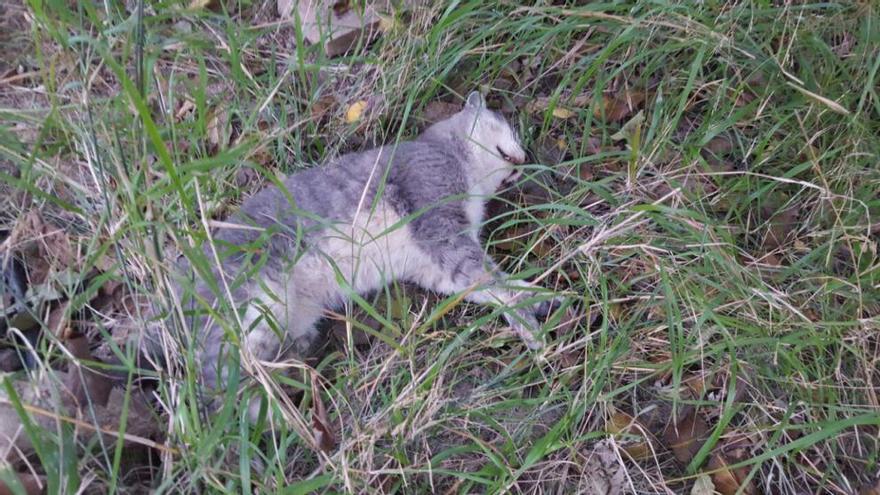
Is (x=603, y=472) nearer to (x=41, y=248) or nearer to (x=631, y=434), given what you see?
(x=631, y=434)

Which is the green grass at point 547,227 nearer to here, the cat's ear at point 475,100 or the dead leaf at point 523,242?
the dead leaf at point 523,242

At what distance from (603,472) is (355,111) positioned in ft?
5.47

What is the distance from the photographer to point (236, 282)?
1.87 m

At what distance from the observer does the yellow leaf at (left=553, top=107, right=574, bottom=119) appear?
261cm

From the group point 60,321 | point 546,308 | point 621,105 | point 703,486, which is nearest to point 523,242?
point 546,308

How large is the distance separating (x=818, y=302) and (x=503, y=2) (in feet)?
5.09

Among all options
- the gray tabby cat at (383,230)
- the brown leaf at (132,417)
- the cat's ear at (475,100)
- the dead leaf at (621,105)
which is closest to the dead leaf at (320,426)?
the gray tabby cat at (383,230)

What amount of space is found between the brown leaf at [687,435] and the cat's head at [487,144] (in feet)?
3.56

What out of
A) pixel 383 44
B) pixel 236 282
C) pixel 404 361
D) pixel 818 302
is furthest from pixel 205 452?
pixel 818 302

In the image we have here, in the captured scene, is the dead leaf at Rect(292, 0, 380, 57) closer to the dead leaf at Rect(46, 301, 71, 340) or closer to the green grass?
the green grass

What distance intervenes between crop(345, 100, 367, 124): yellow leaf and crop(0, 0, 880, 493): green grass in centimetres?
4

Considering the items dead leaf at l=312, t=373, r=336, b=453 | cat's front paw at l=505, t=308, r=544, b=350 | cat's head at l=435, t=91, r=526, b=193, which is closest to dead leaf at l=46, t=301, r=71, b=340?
dead leaf at l=312, t=373, r=336, b=453

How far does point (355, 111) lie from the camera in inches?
106

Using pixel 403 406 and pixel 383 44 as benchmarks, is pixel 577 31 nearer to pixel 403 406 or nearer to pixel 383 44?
pixel 383 44
